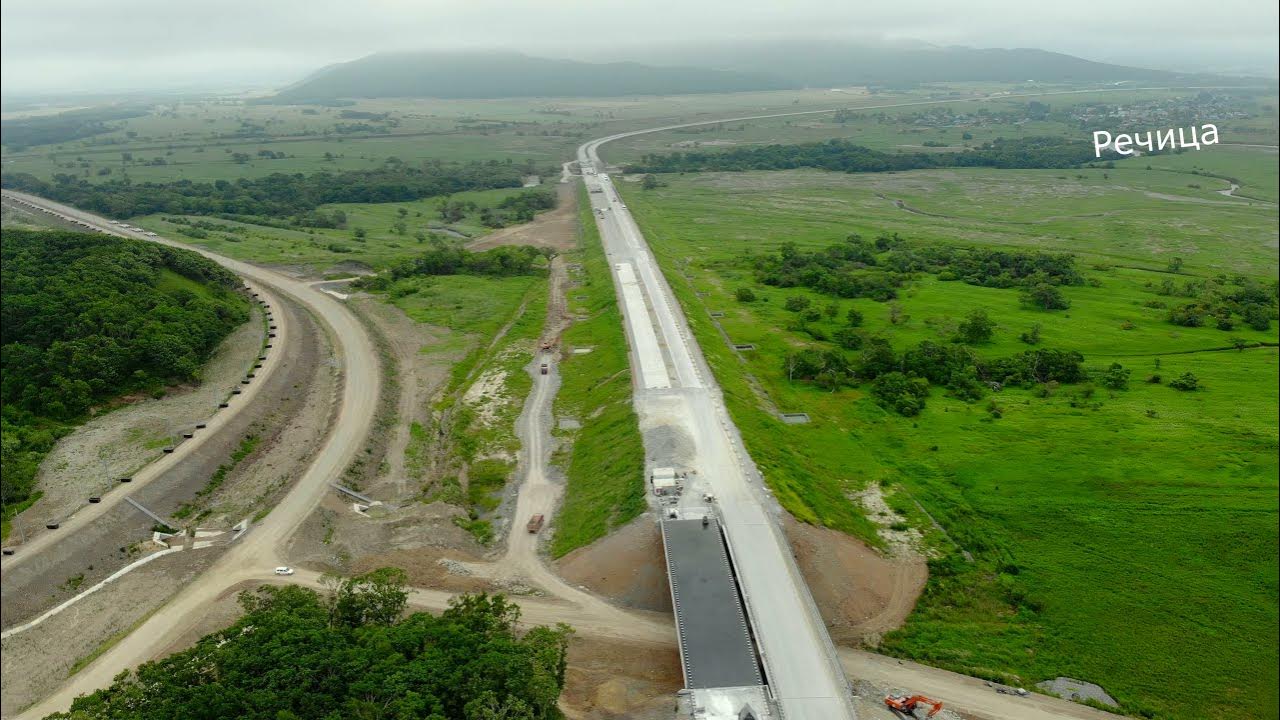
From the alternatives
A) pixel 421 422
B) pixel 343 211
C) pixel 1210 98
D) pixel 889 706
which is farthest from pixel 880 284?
pixel 343 211

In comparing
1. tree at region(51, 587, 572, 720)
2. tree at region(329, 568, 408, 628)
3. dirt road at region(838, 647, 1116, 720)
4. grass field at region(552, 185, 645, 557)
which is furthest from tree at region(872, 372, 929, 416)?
tree at region(329, 568, 408, 628)

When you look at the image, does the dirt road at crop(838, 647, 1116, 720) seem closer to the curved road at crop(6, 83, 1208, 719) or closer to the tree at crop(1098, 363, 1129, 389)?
the curved road at crop(6, 83, 1208, 719)

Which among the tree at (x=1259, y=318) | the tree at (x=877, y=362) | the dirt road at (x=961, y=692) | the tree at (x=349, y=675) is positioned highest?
the tree at (x=1259, y=318)

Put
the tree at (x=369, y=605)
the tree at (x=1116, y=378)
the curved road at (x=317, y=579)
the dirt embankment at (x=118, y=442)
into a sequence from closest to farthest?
the tree at (x=369, y=605) → the curved road at (x=317, y=579) → the dirt embankment at (x=118, y=442) → the tree at (x=1116, y=378)

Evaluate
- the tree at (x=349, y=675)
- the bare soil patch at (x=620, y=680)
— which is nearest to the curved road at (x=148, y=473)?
the tree at (x=349, y=675)

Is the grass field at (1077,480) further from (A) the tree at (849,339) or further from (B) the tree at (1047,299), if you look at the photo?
(A) the tree at (849,339)

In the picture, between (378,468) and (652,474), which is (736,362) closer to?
(652,474)
